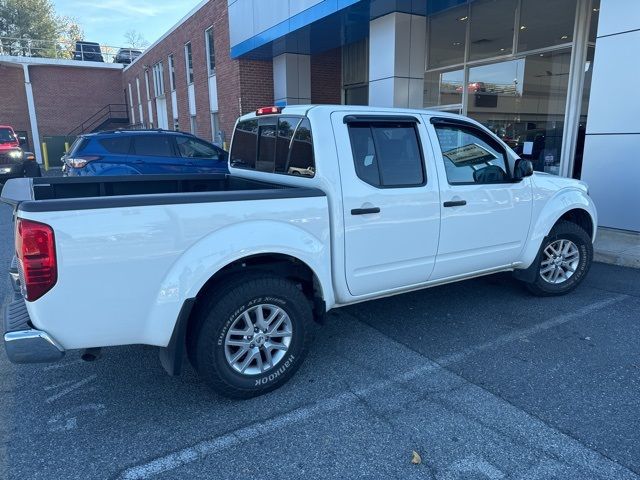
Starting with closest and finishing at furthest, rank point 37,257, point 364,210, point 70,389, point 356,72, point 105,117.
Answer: point 37,257 → point 70,389 → point 364,210 → point 356,72 → point 105,117

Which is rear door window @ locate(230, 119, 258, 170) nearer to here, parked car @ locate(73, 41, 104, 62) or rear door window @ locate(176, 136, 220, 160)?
rear door window @ locate(176, 136, 220, 160)

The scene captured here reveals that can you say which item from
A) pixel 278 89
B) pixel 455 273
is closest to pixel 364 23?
pixel 278 89

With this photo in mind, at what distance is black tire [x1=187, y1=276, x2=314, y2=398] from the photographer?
2.93 metres

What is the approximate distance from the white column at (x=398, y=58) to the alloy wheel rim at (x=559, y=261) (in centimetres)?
578

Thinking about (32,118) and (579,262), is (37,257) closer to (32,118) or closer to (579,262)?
(579,262)

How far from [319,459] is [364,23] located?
32.4 feet

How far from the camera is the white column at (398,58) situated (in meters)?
9.46

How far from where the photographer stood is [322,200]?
3.28 meters

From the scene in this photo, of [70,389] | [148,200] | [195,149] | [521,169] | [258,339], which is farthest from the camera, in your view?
[195,149]

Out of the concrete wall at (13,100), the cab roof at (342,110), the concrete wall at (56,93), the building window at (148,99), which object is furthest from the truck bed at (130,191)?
the concrete wall at (13,100)

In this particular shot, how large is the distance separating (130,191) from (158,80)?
24.2 metres

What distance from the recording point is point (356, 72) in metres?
14.8

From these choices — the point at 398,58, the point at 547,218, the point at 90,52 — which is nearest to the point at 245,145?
the point at 547,218

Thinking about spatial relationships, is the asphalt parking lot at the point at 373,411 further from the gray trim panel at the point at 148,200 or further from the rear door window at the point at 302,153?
the rear door window at the point at 302,153
